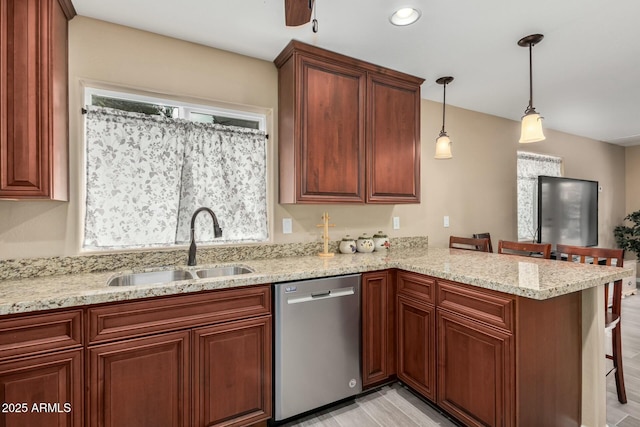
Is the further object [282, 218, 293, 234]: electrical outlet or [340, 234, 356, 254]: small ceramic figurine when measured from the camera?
[340, 234, 356, 254]: small ceramic figurine

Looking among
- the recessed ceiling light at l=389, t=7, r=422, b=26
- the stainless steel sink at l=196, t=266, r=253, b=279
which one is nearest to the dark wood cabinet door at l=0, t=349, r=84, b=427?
the stainless steel sink at l=196, t=266, r=253, b=279

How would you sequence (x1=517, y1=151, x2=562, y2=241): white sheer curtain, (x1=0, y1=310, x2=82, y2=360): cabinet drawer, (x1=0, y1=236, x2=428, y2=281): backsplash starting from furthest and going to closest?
(x1=517, y1=151, x2=562, y2=241): white sheer curtain, (x1=0, y1=236, x2=428, y2=281): backsplash, (x1=0, y1=310, x2=82, y2=360): cabinet drawer

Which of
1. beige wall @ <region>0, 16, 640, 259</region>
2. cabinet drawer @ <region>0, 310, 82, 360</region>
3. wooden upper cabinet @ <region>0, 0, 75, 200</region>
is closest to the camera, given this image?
cabinet drawer @ <region>0, 310, 82, 360</region>

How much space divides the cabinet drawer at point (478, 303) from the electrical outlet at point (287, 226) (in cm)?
121

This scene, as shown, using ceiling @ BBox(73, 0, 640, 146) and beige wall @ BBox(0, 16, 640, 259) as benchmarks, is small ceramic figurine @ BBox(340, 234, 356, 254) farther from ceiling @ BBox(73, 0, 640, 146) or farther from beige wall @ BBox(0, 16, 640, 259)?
ceiling @ BBox(73, 0, 640, 146)

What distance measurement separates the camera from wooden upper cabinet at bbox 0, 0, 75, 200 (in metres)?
1.48

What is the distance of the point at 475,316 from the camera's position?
1.66 metres

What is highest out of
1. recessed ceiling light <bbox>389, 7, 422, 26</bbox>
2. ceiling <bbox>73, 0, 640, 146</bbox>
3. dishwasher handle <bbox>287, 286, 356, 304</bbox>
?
ceiling <bbox>73, 0, 640, 146</bbox>

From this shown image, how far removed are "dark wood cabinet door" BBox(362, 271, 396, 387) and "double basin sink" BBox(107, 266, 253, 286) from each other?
0.81 m

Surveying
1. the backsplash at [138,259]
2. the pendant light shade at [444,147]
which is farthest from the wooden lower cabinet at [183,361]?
the pendant light shade at [444,147]

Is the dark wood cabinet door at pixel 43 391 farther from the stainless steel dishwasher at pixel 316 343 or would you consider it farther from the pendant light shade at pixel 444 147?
the pendant light shade at pixel 444 147

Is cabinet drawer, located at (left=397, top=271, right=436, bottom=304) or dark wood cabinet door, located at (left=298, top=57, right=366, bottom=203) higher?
dark wood cabinet door, located at (left=298, top=57, right=366, bottom=203)

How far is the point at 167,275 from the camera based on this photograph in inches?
78.4

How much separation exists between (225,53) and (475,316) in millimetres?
2410
